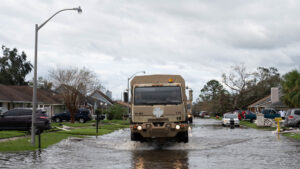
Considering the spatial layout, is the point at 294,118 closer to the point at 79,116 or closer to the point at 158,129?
the point at 158,129

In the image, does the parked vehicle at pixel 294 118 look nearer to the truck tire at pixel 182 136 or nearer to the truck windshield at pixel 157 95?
the truck tire at pixel 182 136

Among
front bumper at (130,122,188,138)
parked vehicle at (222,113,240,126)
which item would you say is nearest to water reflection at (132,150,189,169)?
front bumper at (130,122,188,138)

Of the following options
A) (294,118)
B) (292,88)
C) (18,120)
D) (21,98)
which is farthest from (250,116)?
(18,120)

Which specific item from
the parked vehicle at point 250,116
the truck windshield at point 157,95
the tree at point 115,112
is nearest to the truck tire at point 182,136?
the truck windshield at point 157,95

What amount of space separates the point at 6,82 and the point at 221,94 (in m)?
43.3

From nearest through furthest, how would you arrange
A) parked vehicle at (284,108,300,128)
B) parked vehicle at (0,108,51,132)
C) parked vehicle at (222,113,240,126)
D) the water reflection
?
the water reflection < parked vehicle at (0,108,51,132) < parked vehicle at (284,108,300,128) < parked vehicle at (222,113,240,126)

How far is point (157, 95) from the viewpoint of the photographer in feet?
58.2

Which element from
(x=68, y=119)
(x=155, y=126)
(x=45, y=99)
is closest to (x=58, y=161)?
(x=155, y=126)

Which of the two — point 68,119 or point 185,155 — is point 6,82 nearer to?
point 68,119

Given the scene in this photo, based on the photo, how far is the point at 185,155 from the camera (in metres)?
14.8

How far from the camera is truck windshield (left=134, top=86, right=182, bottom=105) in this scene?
17625mm

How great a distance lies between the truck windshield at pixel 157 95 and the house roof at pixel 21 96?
31.2 meters

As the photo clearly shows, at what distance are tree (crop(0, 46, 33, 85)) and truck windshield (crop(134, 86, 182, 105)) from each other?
219 feet

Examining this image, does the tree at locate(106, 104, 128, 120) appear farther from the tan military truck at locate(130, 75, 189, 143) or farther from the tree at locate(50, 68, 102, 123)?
the tan military truck at locate(130, 75, 189, 143)
